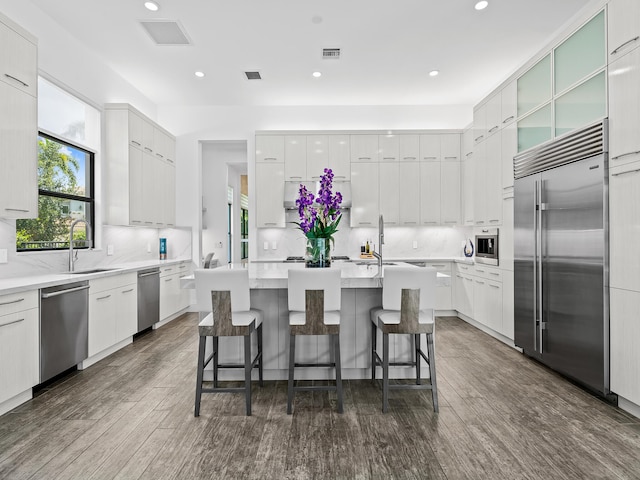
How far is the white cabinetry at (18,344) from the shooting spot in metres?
2.44

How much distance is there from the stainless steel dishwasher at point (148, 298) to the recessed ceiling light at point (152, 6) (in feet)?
9.06

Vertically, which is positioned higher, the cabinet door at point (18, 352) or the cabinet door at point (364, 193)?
the cabinet door at point (364, 193)

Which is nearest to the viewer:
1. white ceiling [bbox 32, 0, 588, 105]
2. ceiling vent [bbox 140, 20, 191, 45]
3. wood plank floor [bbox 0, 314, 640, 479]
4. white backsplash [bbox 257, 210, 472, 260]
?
wood plank floor [bbox 0, 314, 640, 479]

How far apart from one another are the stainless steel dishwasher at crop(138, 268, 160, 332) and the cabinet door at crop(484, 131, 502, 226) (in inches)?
168

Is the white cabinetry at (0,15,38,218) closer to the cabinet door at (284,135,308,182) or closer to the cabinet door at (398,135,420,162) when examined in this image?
the cabinet door at (284,135,308,182)

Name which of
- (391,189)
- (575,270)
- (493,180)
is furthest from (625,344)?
(391,189)

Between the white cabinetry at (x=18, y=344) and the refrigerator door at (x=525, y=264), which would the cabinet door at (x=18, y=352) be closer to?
the white cabinetry at (x=18, y=344)

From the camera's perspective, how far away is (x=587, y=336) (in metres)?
2.79

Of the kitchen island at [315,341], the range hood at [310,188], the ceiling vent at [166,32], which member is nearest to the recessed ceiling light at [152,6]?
the ceiling vent at [166,32]

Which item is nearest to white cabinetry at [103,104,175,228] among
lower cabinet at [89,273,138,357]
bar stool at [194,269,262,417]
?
lower cabinet at [89,273,138,357]

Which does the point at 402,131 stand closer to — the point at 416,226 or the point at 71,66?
the point at 416,226

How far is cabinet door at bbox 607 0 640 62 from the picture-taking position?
93.5 inches


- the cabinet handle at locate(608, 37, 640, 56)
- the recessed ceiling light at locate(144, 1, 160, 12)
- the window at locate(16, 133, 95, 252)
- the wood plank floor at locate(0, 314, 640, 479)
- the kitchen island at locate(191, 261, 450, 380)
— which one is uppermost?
the recessed ceiling light at locate(144, 1, 160, 12)

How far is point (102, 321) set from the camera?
11.9 ft
